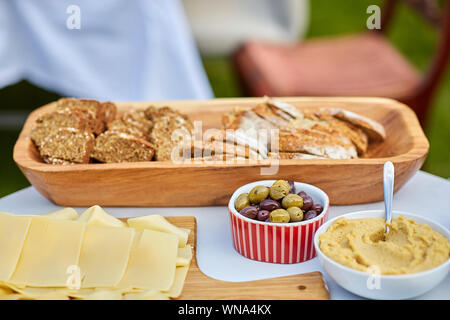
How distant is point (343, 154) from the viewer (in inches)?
52.9

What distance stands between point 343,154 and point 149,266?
22.3 inches

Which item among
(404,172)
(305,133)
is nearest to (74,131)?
(305,133)

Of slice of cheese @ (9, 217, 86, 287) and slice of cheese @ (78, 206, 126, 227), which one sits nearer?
slice of cheese @ (9, 217, 86, 287)

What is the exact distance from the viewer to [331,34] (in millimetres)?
5133

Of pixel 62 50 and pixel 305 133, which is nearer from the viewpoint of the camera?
pixel 305 133

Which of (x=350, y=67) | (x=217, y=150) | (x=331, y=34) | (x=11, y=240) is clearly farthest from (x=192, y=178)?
(x=331, y=34)

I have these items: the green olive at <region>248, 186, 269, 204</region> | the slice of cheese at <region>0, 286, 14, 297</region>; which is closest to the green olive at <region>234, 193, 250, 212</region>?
the green olive at <region>248, 186, 269, 204</region>

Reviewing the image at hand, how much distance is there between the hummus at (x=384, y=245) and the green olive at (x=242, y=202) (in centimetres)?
18

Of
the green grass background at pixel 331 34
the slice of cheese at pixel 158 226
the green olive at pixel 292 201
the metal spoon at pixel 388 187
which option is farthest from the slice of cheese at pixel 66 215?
the green grass background at pixel 331 34

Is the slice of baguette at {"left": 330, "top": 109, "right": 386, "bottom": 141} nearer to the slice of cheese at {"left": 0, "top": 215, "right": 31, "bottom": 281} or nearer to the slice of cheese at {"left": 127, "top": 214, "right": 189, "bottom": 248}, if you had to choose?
the slice of cheese at {"left": 127, "top": 214, "right": 189, "bottom": 248}

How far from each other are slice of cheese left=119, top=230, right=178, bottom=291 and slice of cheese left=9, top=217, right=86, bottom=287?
111 mm

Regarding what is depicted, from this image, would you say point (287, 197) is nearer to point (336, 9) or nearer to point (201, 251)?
point (201, 251)

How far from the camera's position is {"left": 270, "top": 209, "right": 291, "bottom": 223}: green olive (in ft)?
3.64

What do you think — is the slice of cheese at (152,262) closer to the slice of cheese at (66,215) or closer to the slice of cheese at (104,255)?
the slice of cheese at (104,255)
